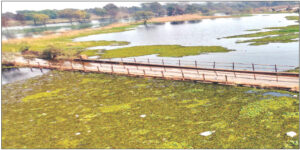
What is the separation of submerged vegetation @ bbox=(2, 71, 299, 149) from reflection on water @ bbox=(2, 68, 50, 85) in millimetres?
13558

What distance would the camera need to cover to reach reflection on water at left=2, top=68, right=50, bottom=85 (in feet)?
152

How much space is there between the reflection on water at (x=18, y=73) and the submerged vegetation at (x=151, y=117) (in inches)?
534

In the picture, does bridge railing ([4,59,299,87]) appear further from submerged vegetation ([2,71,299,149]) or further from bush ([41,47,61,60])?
bush ([41,47,61,60])

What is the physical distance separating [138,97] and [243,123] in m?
13.3

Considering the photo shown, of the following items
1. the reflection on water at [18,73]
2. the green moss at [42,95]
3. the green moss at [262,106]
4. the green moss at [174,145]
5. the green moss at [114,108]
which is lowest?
the reflection on water at [18,73]

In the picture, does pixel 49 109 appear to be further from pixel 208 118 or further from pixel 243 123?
pixel 243 123

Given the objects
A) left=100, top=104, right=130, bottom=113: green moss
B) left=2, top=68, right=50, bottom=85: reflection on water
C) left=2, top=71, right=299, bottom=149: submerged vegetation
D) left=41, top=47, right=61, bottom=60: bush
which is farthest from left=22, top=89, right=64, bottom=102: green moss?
left=41, top=47, right=61, bottom=60: bush

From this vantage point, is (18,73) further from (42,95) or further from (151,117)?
(151,117)

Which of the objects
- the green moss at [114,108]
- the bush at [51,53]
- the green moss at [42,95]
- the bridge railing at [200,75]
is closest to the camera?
the green moss at [114,108]

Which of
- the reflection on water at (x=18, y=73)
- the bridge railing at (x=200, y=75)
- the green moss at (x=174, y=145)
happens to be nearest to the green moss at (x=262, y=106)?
the bridge railing at (x=200, y=75)

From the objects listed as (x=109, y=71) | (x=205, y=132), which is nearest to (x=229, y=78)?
(x=205, y=132)

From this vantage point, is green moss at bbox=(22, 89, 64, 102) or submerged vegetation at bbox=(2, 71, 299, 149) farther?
green moss at bbox=(22, 89, 64, 102)

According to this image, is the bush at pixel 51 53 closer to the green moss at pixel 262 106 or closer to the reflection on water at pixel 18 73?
the reflection on water at pixel 18 73

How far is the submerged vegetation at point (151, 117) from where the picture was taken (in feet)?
58.6
